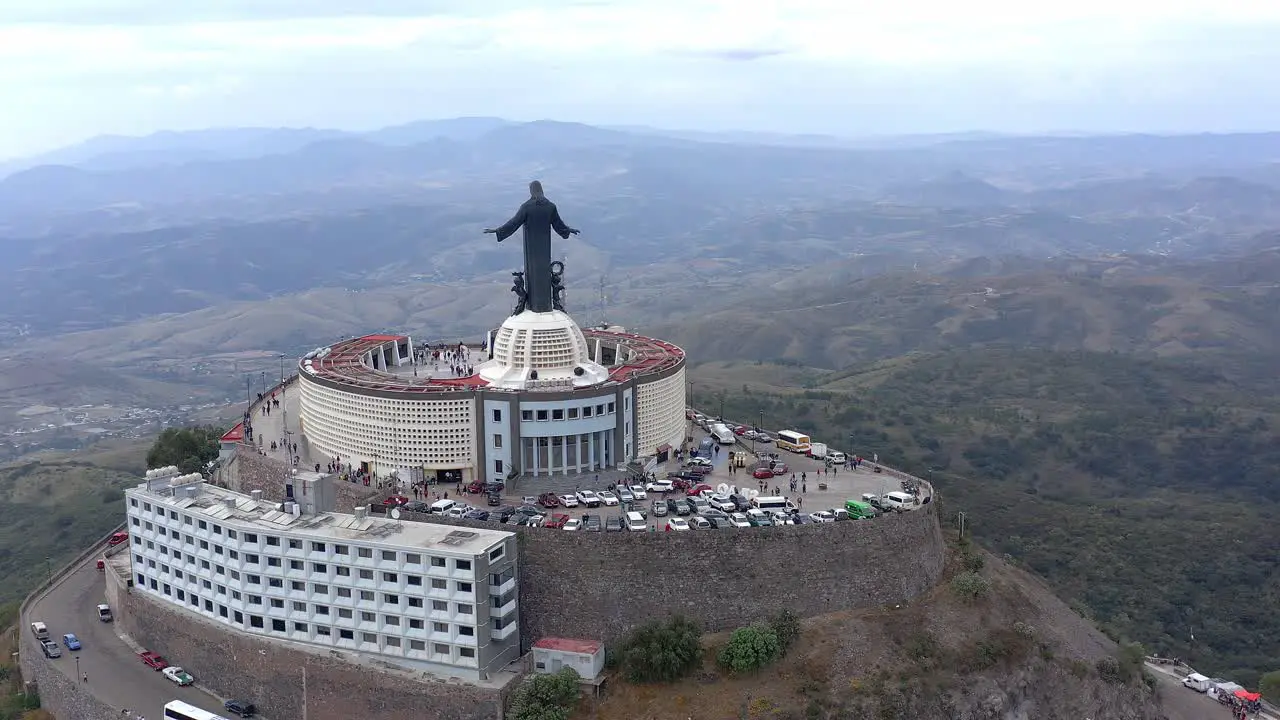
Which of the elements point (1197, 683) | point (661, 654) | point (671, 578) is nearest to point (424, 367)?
point (671, 578)

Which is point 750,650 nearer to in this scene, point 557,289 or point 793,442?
point 793,442

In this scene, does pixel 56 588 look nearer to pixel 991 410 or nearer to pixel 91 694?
pixel 91 694

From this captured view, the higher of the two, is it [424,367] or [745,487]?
[424,367]

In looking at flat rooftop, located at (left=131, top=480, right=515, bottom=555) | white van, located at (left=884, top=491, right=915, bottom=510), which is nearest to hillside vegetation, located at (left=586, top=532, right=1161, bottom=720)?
white van, located at (left=884, top=491, right=915, bottom=510)

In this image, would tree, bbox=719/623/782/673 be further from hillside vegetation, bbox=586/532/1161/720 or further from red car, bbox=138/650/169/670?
red car, bbox=138/650/169/670

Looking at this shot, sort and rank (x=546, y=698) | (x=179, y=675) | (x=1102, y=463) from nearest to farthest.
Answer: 1. (x=546, y=698)
2. (x=179, y=675)
3. (x=1102, y=463)

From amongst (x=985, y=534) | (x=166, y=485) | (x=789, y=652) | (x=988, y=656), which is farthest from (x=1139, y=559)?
(x=166, y=485)

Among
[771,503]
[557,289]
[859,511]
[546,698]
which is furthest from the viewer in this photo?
[557,289]
